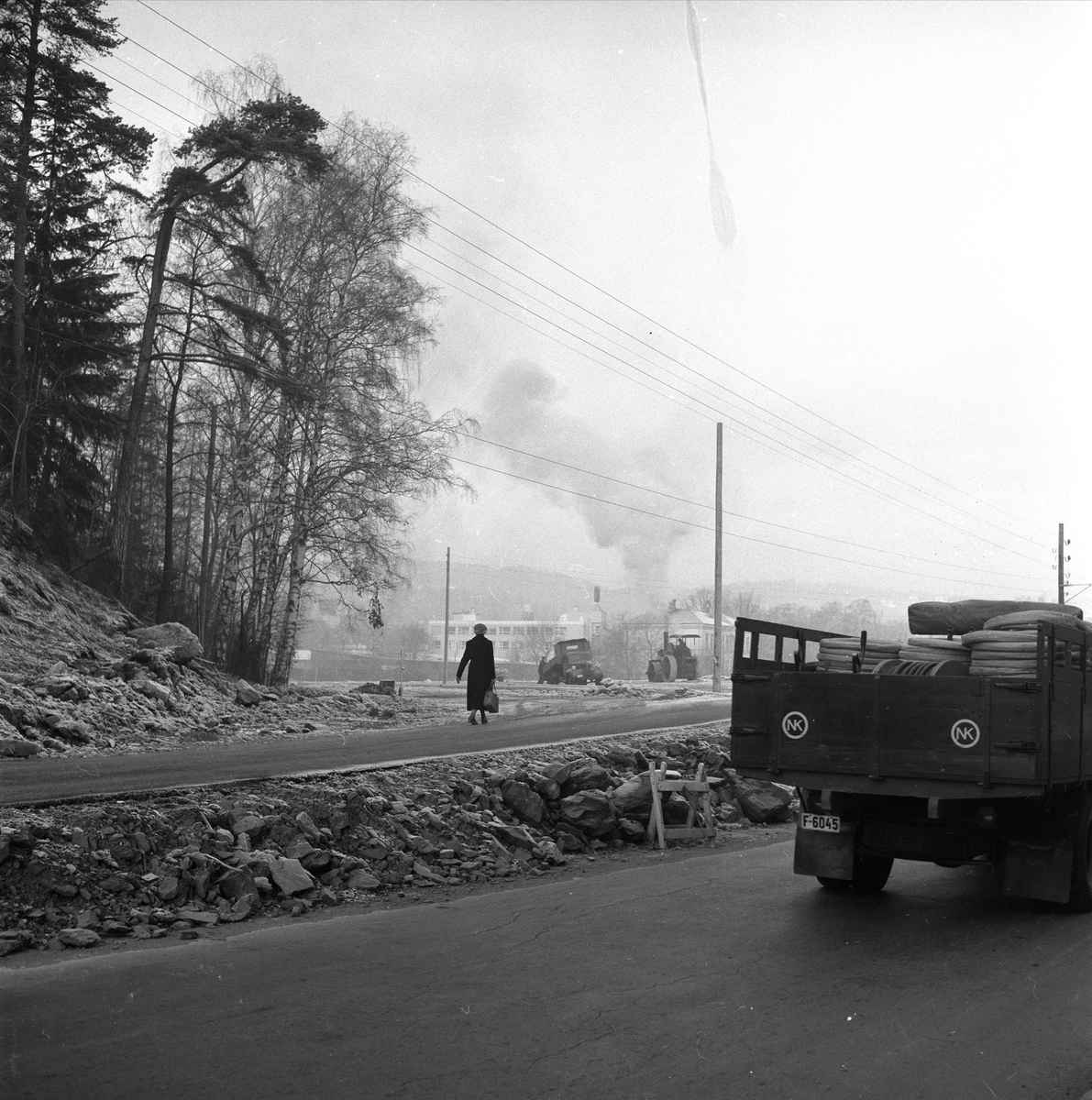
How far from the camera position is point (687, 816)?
1186 centimetres

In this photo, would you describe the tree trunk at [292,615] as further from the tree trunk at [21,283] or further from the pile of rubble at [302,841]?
the pile of rubble at [302,841]

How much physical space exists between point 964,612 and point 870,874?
90.7 inches

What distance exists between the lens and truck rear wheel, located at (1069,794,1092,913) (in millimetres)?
7941

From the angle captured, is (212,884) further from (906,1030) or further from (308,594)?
(308,594)

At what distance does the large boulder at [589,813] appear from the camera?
1130 cm

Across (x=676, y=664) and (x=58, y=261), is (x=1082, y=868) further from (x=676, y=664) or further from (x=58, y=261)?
(x=676, y=664)

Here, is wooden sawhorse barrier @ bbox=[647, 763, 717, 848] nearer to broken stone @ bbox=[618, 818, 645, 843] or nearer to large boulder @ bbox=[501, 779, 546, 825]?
broken stone @ bbox=[618, 818, 645, 843]

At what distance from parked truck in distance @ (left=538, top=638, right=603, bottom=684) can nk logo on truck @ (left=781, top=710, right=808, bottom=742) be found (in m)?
40.0

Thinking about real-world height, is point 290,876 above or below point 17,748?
→ below

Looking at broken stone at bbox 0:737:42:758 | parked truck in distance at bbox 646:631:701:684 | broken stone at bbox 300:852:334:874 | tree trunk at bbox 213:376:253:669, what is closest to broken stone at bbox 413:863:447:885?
broken stone at bbox 300:852:334:874

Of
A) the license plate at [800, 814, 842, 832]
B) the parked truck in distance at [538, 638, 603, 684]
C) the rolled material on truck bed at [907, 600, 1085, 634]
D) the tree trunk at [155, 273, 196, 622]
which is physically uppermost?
the tree trunk at [155, 273, 196, 622]

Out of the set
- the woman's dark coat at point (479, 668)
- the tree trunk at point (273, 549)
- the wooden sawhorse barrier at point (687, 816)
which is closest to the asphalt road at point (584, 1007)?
the wooden sawhorse barrier at point (687, 816)

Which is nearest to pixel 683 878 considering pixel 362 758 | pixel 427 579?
pixel 362 758

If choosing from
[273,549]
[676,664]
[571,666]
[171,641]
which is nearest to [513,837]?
[171,641]
